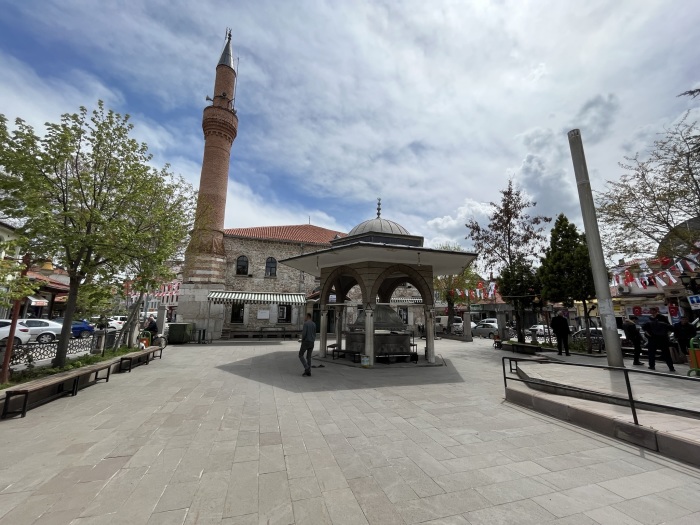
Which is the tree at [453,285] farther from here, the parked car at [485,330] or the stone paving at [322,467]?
the stone paving at [322,467]

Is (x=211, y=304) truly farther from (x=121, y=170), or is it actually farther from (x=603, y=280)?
(x=603, y=280)

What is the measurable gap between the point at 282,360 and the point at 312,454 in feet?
28.1

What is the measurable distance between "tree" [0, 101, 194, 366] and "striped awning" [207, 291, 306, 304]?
462 inches

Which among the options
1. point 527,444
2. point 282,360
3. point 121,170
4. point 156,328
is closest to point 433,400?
point 527,444

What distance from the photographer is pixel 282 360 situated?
11883 mm

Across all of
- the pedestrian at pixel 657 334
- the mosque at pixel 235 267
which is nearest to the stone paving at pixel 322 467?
the pedestrian at pixel 657 334

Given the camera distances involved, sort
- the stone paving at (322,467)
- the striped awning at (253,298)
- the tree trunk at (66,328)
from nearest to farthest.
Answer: the stone paving at (322,467), the tree trunk at (66,328), the striped awning at (253,298)

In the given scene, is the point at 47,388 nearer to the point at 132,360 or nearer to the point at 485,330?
the point at 132,360

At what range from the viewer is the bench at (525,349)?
522 inches

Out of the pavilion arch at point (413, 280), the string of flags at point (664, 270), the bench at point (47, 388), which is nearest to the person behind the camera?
the bench at point (47, 388)

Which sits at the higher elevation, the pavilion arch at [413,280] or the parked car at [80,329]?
the pavilion arch at [413,280]

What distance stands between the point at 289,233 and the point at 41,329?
55.0 feet

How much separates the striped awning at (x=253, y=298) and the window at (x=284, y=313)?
5.41 feet

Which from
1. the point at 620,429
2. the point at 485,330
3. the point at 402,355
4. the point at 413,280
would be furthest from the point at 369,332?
the point at 485,330
